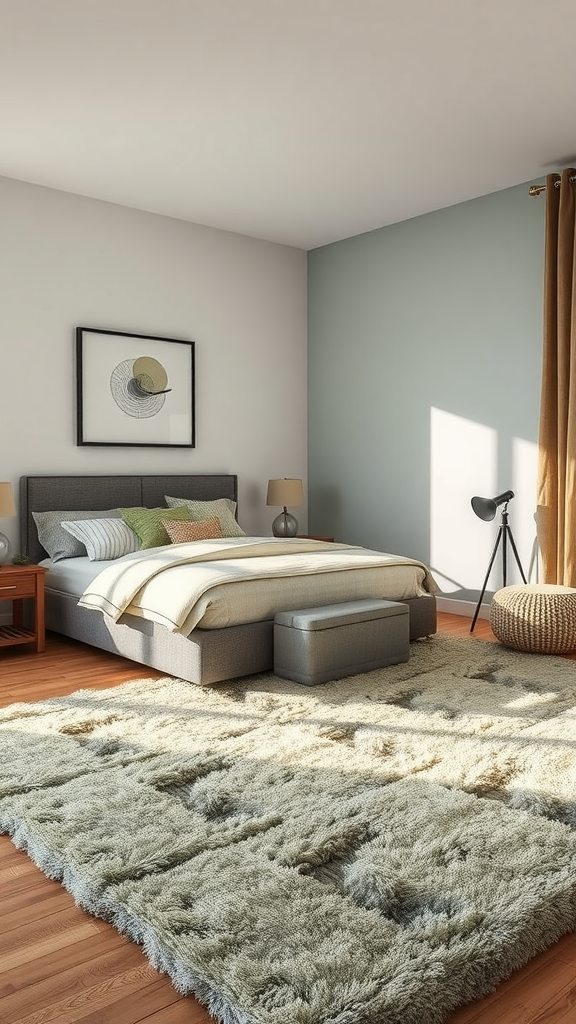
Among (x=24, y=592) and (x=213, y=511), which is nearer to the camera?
(x=24, y=592)

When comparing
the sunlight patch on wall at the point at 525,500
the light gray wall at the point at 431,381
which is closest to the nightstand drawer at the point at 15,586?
the light gray wall at the point at 431,381

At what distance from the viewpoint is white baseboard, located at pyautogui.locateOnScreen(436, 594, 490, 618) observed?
5.52 meters

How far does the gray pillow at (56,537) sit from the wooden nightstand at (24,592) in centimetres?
29

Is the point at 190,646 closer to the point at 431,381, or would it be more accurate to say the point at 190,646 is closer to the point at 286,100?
the point at 286,100

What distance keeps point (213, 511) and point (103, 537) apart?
3.12 feet

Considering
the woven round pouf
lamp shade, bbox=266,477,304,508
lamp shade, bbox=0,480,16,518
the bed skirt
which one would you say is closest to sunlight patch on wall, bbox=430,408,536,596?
the woven round pouf

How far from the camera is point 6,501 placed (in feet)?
15.3

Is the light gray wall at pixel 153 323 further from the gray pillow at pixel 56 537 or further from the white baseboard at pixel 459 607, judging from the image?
the white baseboard at pixel 459 607

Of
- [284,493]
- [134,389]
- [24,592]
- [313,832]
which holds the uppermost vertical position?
[134,389]

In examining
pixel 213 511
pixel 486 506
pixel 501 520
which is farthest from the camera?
pixel 213 511

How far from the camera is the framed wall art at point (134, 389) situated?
18.0 feet

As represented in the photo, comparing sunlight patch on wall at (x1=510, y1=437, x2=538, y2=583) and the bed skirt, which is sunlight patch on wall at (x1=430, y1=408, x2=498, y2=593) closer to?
sunlight patch on wall at (x1=510, y1=437, x2=538, y2=583)

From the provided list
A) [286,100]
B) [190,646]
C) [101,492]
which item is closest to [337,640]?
[190,646]

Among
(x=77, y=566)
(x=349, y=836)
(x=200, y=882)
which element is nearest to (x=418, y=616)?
(x=77, y=566)
